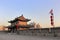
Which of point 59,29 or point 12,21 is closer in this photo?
point 59,29

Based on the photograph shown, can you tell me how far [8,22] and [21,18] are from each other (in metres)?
10.6

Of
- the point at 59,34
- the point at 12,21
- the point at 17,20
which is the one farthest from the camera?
the point at 12,21

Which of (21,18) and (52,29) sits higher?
(21,18)

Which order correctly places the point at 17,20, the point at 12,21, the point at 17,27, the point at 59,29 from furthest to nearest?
the point at 12,21
the point at 17,20
the point at 17,27
the point at 59,29

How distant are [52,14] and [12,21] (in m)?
40.7

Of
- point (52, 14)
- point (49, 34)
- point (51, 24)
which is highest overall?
point (52, 14)

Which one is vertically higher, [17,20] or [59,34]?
[17,20]

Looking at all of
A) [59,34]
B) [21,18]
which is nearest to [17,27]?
[21,18]

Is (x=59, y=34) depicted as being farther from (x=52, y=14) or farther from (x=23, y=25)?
(x=23, y=25)

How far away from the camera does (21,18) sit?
211 ft

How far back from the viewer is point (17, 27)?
5881 centimetres

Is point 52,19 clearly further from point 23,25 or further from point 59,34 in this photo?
point 23,25

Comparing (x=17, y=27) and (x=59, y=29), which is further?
(x=17, y=27)

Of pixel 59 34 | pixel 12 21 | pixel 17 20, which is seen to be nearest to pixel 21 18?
pixel 17 20
